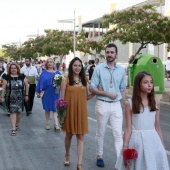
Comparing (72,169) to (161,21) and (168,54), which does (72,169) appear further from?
(168,54)

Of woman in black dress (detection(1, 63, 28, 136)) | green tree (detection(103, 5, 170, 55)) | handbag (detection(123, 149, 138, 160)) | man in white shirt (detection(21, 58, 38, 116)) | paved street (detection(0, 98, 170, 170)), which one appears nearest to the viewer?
handbag (detection(123, 149, 138, 160))

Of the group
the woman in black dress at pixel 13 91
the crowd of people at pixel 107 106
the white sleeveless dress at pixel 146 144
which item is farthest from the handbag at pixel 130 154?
the woman in black dress at pixel 13 91

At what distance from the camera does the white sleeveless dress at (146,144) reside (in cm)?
378

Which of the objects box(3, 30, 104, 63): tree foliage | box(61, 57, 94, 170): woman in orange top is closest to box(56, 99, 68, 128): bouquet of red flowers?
box(61, 57, 94, 170): woman in orange top

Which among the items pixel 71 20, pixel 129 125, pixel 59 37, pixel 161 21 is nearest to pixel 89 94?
pixel 129 125

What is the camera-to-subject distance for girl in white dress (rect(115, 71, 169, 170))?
149 inches

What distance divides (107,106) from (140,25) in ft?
39.3

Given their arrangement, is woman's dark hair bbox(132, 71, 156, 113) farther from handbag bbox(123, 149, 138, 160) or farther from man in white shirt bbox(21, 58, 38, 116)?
man in white shirt bbox(21, 58, 38, 116)

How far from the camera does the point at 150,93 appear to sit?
13.0ft

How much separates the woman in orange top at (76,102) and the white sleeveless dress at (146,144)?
1.59 meters

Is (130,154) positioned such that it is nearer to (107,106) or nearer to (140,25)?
(107,106)

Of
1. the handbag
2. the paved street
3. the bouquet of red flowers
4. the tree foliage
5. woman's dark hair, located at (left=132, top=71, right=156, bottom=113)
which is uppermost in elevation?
the tree foliage

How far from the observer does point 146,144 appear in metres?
3.80

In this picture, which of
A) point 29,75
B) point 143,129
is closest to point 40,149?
point 143,129
